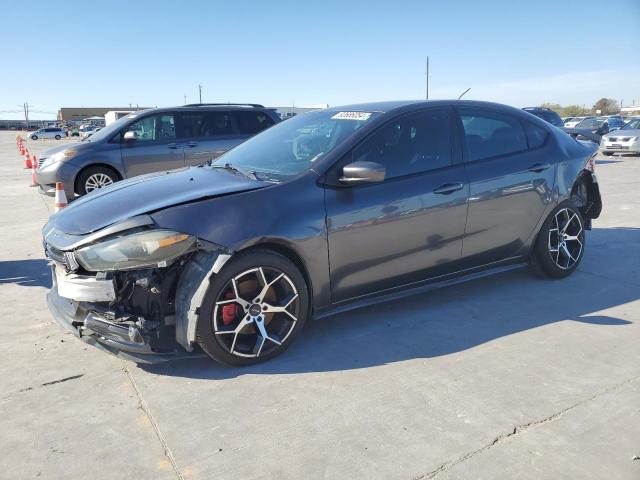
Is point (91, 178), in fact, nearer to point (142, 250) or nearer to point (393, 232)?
point (142, 250)

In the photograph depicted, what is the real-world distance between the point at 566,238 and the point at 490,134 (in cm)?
127

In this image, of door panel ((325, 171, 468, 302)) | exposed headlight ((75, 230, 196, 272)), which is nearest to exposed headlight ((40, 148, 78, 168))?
exposed headlight ((75, 230, 196, 272))

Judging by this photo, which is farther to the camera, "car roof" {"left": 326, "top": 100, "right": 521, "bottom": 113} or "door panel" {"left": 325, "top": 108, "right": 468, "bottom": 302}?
"car roof" {"left": 326, "top": 100, "right": 521, "bottom": 113}

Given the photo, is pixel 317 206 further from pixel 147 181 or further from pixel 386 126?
pixel 147 181

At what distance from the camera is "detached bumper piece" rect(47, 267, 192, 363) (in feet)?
10.4

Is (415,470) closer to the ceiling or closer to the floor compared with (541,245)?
closer to the floor

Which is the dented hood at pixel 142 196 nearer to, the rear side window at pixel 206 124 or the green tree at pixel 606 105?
the rear side window at pixel 206 124

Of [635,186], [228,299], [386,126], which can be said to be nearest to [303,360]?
[228,299]

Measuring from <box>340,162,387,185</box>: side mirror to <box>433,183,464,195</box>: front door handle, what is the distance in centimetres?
72

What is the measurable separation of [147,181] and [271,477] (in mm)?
2482

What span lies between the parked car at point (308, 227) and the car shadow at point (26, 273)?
168 cm

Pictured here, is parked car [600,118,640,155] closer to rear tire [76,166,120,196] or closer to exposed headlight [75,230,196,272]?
rear tire [76,166,120,196]

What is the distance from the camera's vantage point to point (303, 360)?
139 inches

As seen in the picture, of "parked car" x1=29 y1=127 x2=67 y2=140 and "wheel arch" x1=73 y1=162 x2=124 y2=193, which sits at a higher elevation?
"wheel arch" x1=73 y1=162 x2=124 y2=193
